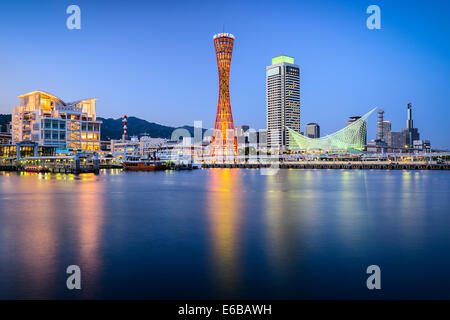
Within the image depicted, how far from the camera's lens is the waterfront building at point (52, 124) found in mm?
75938

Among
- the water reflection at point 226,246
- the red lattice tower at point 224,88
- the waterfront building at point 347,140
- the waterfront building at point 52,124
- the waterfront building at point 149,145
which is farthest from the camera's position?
the waterfront building at point 149,145

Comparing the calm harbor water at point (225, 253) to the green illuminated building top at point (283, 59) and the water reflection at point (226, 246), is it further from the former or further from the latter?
the green illuminated building top at point (283, 59)

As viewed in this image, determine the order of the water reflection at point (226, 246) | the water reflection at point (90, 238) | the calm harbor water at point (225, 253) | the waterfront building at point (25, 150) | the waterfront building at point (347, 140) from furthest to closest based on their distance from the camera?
the waterfront building at point (347, 140)
the waterfront building at point (25, 150)
the water reflection at point (90, 238)
the water reflection at point (226, 246)
the calm harbor water at point (225, 253)

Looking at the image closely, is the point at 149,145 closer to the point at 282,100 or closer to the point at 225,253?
the point at 282,100

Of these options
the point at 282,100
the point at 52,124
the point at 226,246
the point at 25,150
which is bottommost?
the point at 226,246

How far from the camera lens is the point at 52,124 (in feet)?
251

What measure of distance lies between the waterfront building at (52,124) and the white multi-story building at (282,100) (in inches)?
4229

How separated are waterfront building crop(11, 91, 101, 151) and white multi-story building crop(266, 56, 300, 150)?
107 metres

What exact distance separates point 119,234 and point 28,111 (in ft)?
261

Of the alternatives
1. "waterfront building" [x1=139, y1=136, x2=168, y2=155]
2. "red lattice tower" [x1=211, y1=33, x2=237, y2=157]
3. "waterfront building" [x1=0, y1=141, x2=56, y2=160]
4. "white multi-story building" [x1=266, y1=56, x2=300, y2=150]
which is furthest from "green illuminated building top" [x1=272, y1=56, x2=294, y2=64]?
"waterfront building" [x1=0, y1=141, x2=56, y2=160]

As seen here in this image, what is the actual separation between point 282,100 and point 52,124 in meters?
123

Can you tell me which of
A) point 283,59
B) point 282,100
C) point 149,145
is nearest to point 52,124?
point 149,145

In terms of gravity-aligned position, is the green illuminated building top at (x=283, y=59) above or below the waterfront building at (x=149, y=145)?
above

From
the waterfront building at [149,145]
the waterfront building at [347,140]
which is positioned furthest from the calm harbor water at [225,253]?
the waterfront building at [149,145]
